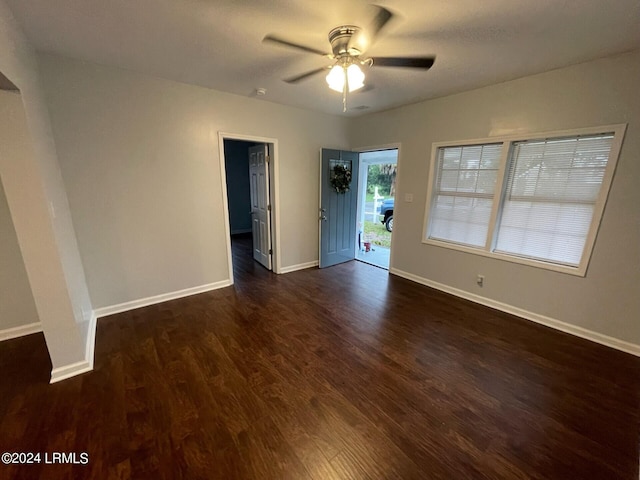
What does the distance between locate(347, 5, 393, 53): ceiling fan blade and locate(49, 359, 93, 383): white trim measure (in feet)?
10.2

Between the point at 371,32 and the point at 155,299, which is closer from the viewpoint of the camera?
the point at 371,32

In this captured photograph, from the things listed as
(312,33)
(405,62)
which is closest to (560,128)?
(405,62)

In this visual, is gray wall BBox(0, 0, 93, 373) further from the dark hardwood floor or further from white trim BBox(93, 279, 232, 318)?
white trim BBox(93, 279, 232, 318)

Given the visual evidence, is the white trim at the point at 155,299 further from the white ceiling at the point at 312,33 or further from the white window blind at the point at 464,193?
the white window blind at the point at 464,193

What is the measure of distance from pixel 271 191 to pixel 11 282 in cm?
282

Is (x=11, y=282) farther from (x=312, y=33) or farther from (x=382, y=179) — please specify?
(x=382, y=179)

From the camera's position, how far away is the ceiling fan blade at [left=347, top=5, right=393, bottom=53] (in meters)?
1.54

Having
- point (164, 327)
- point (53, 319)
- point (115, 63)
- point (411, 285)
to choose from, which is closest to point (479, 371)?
point (411, 285)

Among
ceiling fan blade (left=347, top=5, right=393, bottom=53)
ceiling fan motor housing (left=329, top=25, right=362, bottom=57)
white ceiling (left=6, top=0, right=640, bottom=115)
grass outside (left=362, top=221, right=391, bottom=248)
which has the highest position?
white ceiling (left=6, top=0, right=640, bottom=115)

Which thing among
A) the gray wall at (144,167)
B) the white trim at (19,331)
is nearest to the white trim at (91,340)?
the gray wall at (144,167)

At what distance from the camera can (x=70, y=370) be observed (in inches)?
75.7

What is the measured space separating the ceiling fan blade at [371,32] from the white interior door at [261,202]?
84.2 inches

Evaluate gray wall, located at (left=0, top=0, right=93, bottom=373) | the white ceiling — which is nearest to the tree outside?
the white ceiling

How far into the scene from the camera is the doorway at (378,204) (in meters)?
5.52
